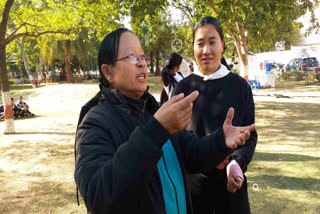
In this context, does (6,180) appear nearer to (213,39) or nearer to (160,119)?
(213,39)

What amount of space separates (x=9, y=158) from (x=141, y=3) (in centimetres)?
653

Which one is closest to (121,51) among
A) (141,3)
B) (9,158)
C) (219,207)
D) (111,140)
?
(111,140)

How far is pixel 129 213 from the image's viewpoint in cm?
118

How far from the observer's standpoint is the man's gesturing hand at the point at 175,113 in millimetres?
1032

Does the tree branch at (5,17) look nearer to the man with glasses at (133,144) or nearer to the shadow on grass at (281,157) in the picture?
the shadow on grass at (281,157)

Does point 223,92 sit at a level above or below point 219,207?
above

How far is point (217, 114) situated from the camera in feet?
7.14

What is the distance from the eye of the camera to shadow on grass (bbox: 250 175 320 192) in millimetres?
4312

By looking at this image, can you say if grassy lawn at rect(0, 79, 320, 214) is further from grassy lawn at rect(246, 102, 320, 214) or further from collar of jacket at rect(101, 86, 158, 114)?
collar of jacket at rect(101, 86, 158, 114)

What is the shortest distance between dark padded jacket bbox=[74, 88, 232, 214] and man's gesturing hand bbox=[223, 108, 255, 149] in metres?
A: 0.03

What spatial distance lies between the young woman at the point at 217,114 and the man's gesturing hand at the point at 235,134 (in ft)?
1.69

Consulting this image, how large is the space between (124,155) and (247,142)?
141 centimetres

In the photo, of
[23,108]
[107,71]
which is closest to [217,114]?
[107,71]

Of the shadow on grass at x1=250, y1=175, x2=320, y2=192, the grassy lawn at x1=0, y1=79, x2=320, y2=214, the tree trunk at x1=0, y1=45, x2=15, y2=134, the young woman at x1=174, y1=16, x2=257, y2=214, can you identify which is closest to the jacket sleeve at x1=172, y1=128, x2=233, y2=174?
the young woman at x1=174, y1=16, x2=257, y2=214
